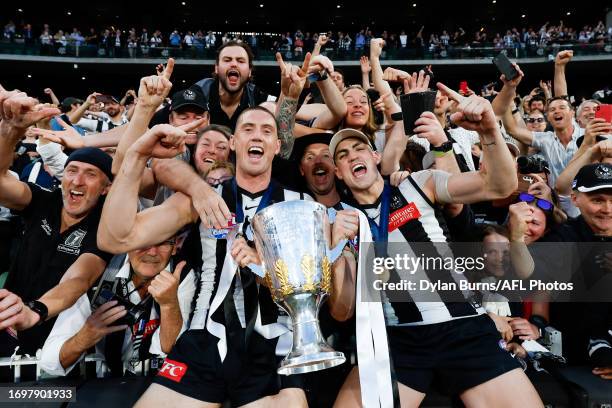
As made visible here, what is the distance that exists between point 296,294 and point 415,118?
50.3 inches

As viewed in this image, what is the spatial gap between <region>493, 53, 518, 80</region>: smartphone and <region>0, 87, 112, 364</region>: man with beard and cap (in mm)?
2718

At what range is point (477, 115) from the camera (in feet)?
6.99

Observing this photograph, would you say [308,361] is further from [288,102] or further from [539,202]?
[539,202]

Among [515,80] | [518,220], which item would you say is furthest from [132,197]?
[515,80]

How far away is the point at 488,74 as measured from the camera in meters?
23.9

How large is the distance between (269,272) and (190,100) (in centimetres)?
200

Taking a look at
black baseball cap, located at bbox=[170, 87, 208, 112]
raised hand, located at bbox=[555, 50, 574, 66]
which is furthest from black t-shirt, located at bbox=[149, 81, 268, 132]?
raised hand, located at bbox=[555, 50, 574, 66]

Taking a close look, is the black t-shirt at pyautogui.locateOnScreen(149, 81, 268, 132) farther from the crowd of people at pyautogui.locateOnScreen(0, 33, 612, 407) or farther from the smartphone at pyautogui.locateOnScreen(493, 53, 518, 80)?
the smartphone at pyautogui.locateOnScreen(493, 53, 518, 80)

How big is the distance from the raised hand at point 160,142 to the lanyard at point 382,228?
111cm

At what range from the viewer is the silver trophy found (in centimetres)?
180

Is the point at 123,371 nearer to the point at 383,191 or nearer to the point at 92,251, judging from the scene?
the point at 92,251

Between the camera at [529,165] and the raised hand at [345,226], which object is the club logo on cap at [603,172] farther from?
the raised hand at [345,226]

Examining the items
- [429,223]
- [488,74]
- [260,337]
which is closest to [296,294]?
[260,337]

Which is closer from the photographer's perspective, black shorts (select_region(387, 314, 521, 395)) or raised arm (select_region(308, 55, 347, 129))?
black shorts (select_region(387, 314, 521, 395))
